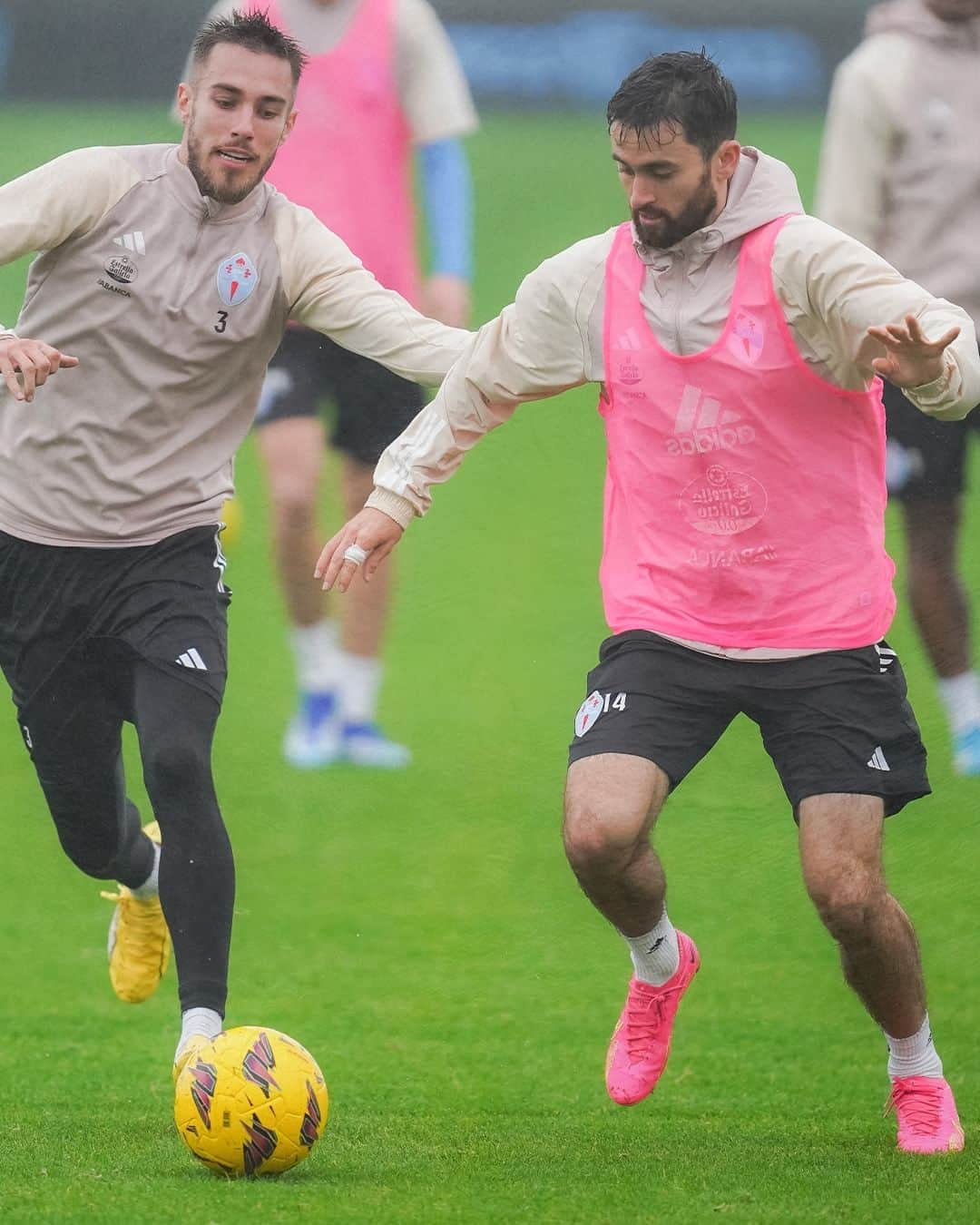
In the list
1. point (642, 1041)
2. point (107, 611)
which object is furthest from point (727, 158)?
point (642, 1041)

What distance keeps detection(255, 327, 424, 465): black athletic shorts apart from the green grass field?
379mm

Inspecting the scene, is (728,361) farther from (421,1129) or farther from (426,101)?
(426,101)

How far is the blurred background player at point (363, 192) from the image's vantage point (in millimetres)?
7246

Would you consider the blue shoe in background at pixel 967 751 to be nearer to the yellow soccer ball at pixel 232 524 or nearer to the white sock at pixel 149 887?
the yellow soccer ball at pixel 232 524

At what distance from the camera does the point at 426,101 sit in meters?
7.33

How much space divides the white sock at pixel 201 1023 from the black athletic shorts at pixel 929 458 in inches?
144

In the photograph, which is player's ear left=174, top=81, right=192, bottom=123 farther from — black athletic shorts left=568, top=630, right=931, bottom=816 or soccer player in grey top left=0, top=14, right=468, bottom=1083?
black athletic shorts left=568, top=630, right=931, bottom=816

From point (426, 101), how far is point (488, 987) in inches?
123

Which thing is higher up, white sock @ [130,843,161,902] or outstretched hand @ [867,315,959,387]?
outstretched hand @ [867,315,959,387]

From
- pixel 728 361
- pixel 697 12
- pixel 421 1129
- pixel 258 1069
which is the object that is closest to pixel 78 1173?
pixel 258 1069

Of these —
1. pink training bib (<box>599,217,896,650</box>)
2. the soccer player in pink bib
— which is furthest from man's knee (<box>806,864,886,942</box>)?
pink training bib (<box>599,217,896,650</box>)

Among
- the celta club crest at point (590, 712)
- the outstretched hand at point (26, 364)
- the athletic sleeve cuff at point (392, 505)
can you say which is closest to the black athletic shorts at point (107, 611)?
the athletic sleeve cuff at point (392, 505)

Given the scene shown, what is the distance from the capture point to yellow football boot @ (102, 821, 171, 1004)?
5.87m

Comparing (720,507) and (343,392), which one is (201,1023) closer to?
(720,507)
